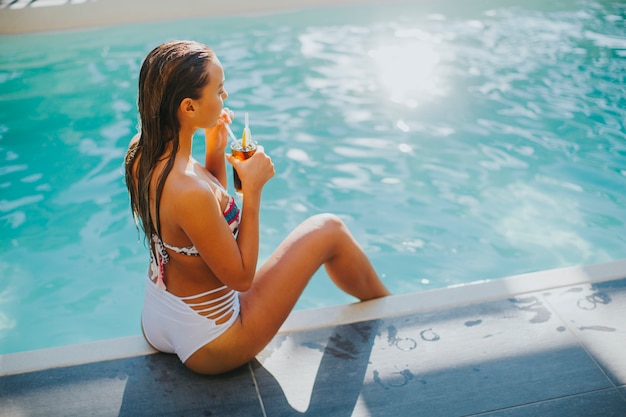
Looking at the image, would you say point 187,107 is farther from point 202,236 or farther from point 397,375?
point 397,375

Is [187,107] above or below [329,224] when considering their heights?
above

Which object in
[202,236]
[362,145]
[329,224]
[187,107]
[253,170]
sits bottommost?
[362,145]

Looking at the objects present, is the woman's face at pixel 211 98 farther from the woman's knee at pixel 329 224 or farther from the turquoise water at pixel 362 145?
the turquoise water at pixel 362 145

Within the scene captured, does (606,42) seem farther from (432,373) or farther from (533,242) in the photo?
(432,373)

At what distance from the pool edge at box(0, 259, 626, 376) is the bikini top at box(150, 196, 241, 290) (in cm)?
40

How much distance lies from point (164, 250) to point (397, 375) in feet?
3.24

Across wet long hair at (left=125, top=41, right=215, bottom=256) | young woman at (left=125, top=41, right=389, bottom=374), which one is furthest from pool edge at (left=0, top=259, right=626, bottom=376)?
wet long hair at (left=125, top=41, right=215, bottom=256)

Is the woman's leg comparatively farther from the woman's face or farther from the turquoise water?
the woman's face

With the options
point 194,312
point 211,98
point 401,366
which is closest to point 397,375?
point 401,366

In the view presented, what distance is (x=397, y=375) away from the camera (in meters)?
2.45

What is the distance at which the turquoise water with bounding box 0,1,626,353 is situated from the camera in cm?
410

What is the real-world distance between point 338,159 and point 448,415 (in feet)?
9.93

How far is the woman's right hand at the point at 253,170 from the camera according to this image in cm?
223

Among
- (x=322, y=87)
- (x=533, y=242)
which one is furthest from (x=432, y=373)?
(x=322, y=87)
